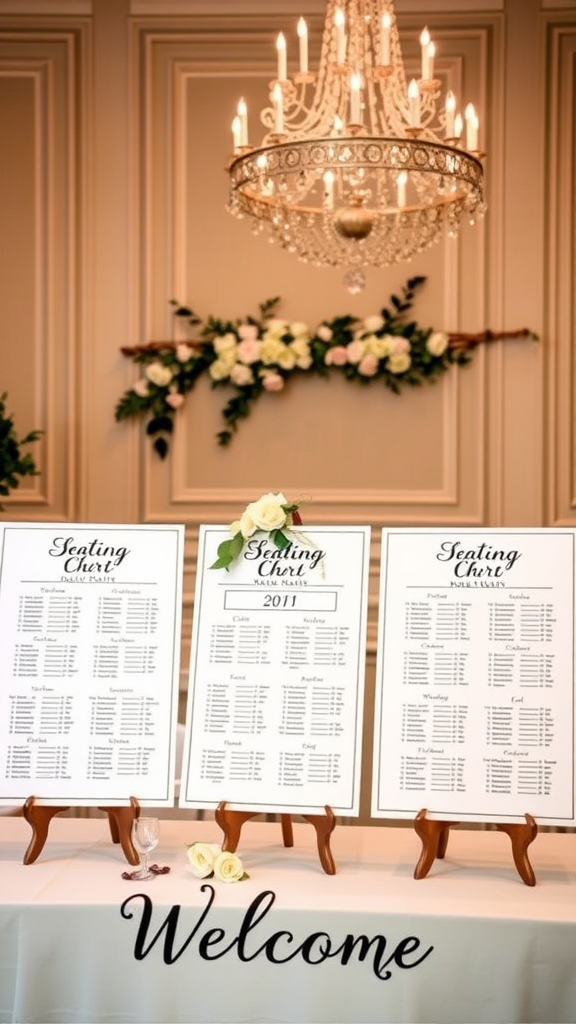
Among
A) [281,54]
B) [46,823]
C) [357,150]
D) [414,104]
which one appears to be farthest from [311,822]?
Answer: [281,54]

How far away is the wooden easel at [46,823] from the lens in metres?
2.02

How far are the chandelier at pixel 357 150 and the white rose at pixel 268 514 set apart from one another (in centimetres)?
81

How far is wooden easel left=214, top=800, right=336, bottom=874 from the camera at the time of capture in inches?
77.7

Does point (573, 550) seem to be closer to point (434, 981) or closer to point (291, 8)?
point (434, 981)

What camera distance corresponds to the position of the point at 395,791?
198cm

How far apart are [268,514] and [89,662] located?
443 mm

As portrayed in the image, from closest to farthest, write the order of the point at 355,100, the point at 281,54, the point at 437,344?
the point at 355,100 → the point at 281,54 → the point at 437,344

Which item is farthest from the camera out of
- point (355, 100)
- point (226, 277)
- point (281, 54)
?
point (226, 277)

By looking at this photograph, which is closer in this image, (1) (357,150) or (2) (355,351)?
(1) (357,150)

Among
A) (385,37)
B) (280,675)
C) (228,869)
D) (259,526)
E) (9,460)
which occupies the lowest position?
(228,869)

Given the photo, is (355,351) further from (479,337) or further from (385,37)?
(385,37)

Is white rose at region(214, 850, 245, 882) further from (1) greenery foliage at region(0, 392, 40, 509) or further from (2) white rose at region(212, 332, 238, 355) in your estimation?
(2) white rose at region(212, 332, 238, 355)

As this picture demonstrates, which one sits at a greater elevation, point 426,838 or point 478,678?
point 478,678

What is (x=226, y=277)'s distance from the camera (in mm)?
4383
